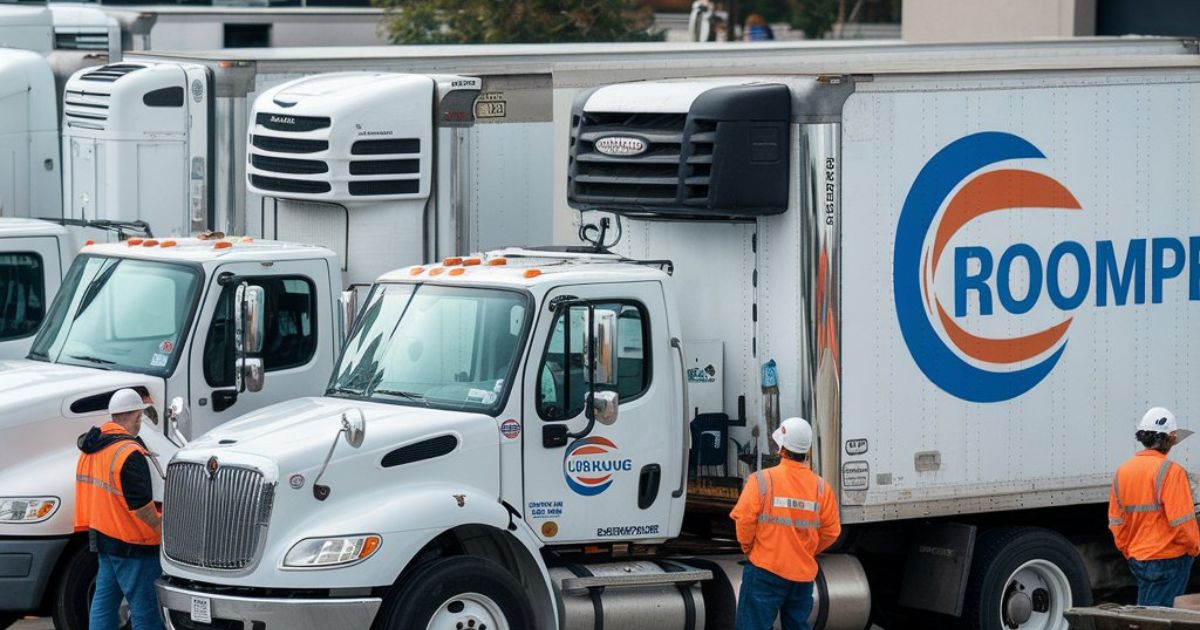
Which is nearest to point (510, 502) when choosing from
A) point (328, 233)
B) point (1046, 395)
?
point (1046, 395)

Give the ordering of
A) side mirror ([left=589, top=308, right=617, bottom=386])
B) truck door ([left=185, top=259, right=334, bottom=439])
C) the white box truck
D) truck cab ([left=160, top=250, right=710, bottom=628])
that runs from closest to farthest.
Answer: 1. truck cab ([left=160, top=250, right=710, bottom=628])
2. the white box truck
3. side mirror ([left=589, top=308, right=617, bottom=386])
4. truck door ([left=185, top=259, right=334, bottom=439])

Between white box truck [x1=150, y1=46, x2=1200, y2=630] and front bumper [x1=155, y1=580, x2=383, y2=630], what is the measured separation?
2 cm

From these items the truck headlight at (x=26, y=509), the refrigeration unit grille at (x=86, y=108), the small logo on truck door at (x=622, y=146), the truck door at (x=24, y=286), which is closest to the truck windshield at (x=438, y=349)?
the small logo on truck door at (x=622, y=146)

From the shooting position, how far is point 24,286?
507 inches

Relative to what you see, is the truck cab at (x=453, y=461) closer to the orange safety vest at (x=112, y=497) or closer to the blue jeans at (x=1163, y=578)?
the orange safety vest at (x=112, y=497)

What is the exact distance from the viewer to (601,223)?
11.4m

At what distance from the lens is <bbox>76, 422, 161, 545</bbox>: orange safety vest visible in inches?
394

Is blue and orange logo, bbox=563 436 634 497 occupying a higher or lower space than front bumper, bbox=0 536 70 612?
higher

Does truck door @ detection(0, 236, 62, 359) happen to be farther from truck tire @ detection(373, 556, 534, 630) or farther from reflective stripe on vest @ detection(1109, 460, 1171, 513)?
reflective stripe on vest @ detection(1109, 460, 1171, 513)

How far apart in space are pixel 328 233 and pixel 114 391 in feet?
9.30

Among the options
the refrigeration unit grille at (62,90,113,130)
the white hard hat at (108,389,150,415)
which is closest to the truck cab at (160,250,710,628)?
the white hard hat at (108,389,150,415)

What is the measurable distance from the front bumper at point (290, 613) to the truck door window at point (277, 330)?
231cm

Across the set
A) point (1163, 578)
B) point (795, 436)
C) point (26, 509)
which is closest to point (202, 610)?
point (26, 509)

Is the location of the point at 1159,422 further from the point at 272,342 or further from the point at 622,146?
the point at 272,342
